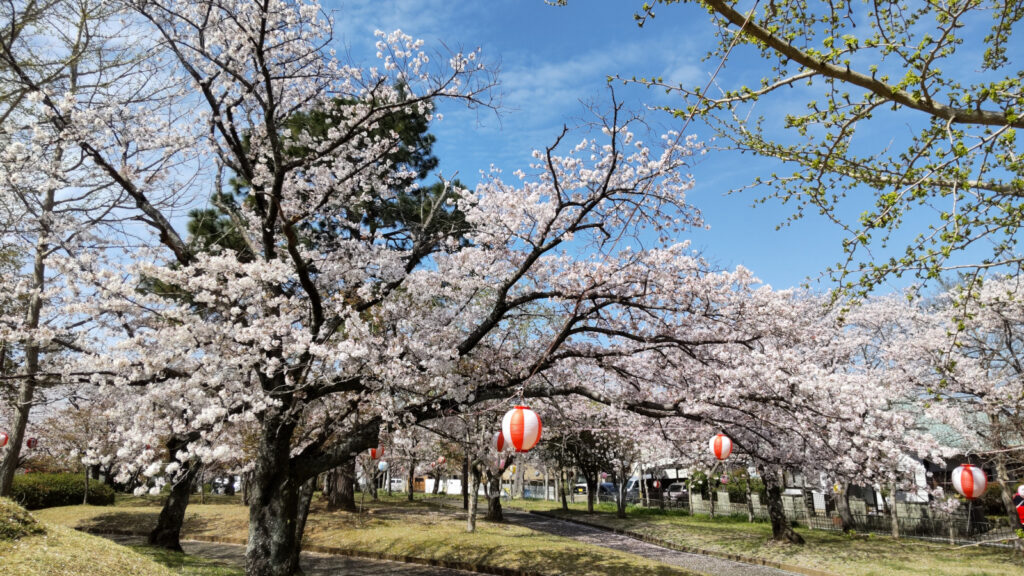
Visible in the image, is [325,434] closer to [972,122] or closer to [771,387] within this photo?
[771,387]

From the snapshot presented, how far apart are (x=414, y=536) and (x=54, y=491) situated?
51.9 ft

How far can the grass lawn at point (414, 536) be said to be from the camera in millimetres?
12922

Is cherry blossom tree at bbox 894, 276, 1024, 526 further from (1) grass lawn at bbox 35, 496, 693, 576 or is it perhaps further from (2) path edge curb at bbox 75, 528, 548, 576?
(2) path edge curb at bbox 75, 528, 548, 576

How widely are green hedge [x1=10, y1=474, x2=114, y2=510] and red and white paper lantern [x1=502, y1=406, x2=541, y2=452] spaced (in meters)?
21.6

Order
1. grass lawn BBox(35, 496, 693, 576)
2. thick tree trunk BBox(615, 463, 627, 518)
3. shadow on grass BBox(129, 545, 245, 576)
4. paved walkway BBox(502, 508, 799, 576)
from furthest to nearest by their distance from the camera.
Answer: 1. thick tree trunk BBox(615, 463, 627, 518)
2. paved walkway BBox(502, 508, 799, 576)
3. grass lawn BBox(35, 496, 693, 576)
4. shadow on grass BBox(129, 545, 245, 576)

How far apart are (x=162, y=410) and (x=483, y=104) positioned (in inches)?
267

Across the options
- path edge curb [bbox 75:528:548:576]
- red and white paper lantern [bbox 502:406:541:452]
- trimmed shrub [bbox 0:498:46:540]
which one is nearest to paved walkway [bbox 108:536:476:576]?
path edge curb [bbox 75:528:548:576]

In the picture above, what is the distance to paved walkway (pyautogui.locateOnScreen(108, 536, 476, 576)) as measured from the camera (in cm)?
1266

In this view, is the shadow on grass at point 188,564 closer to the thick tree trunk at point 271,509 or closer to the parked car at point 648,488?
the thick tree trunk at point 271,509

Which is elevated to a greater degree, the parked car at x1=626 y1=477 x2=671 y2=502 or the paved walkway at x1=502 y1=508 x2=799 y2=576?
the paved walkway at x1=502 y1=508 x2=799 y2=576

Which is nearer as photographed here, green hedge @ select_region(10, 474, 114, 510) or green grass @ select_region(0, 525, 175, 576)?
green grass @ select_region(0, 525, 175, 576)

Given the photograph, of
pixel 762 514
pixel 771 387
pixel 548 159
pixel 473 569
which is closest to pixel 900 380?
pixel 762 514

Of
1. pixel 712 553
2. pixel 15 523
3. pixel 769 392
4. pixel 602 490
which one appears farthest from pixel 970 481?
pixel 602 490

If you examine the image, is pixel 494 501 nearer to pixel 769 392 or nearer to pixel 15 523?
pixel 769 392
